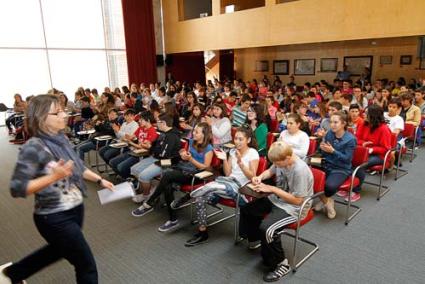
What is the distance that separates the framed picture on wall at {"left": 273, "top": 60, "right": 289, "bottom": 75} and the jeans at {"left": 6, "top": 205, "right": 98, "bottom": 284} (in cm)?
1252

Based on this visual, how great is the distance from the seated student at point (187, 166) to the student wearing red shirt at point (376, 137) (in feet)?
6.73

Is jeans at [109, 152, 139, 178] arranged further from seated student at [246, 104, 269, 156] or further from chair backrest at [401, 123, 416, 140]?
chair backrest at [401, 123, 416, 140]

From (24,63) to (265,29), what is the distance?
27.8 feet

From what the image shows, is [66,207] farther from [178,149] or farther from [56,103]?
[178,149]

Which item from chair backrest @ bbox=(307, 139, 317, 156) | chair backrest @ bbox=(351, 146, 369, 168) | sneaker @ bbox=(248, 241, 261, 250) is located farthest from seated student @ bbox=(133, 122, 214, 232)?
chair backrest @ bbox=(351, 146, 369, 168)

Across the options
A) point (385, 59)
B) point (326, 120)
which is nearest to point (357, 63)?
point (385, 59)

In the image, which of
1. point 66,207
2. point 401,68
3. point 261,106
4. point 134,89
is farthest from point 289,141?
point 401,68

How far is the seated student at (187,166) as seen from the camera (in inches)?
138

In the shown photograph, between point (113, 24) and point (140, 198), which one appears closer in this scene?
point (140, 198)

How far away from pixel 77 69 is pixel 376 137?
1103cm

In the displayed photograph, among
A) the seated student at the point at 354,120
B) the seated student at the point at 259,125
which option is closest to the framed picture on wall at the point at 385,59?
the seated student at the point at 354,120

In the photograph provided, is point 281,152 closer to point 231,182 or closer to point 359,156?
point 231,182

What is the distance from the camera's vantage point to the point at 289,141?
3.95m

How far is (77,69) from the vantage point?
11.7m
